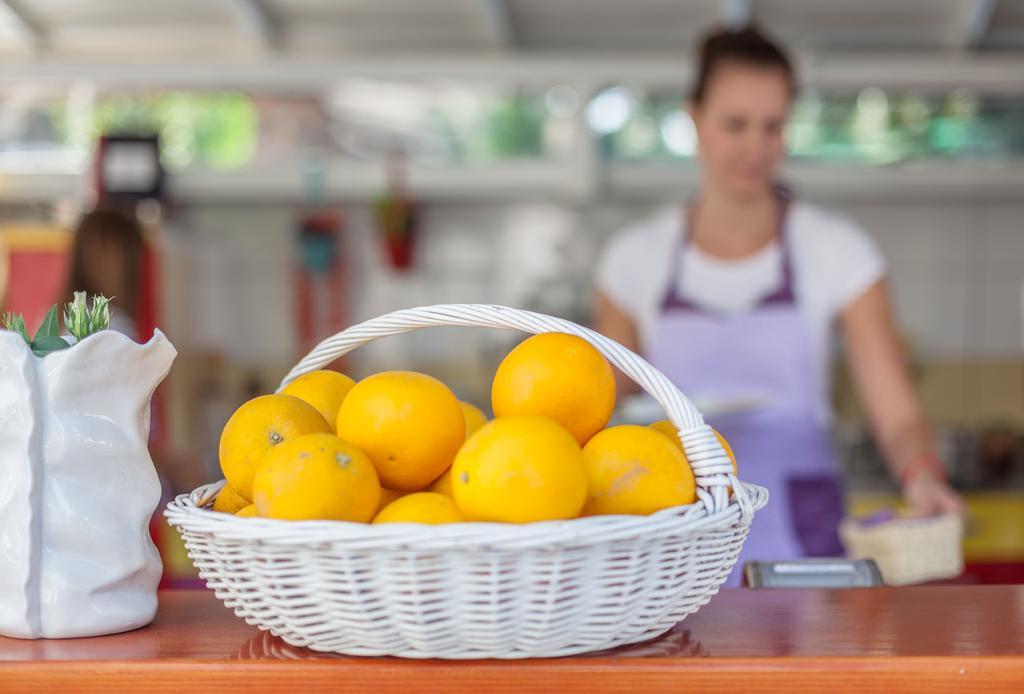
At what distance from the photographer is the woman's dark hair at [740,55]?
225 centimetres

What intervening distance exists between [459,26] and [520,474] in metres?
3.46

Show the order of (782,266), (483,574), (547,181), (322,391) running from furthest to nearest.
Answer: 1. (547,181)
2. (782,266)
3. (322,391)
4. (483,574)

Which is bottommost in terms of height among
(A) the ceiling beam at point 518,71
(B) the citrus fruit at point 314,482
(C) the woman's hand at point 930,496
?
(C) the woman's hand at point 930,496

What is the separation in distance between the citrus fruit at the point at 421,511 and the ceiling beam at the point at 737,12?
3.27 m

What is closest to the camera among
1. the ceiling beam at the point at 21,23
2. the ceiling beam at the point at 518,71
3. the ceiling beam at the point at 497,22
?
the ceiling beam at the point at 497,22

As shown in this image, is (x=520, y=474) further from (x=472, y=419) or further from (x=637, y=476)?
(x=472, y=419)

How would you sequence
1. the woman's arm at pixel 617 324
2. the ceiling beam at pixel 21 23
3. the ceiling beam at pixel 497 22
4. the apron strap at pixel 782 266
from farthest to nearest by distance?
Result: the ceiling beam at pixel 21 23 → the ceiling beam at pixel 497 22 → the woman's arm at pixel 617 324 → the apron strap at pixel 782 266

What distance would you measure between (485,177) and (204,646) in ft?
10.9

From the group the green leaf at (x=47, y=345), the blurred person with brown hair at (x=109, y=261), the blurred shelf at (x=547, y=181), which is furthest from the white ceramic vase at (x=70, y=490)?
the blurred shelf at (x=547, y=181)

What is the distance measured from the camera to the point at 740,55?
2.25 meters

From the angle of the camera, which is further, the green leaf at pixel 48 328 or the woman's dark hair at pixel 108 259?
the woman's dark hair at pixel 108 259

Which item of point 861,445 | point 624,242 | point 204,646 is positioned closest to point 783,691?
point 204,646

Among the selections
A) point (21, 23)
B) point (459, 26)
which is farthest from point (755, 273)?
point (21, 23)

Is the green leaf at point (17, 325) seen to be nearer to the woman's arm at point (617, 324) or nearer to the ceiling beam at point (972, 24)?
the woman's arm at point (617, 324)
